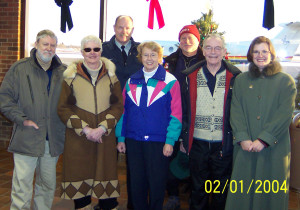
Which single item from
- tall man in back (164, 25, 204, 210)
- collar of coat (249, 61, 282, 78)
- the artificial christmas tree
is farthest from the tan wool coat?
the artificial christmas tree

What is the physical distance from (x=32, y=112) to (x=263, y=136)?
1.96m

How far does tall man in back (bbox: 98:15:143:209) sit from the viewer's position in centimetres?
349

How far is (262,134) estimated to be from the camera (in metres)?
2.46

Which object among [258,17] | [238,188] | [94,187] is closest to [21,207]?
[94,187]

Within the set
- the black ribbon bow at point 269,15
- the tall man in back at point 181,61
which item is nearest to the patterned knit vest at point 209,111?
the tall man in back at point 181,61

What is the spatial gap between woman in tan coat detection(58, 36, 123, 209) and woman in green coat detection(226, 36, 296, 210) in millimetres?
1072

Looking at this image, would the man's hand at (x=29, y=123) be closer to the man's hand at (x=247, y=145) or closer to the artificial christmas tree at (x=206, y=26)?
the man's hand at (x=247, y=145)

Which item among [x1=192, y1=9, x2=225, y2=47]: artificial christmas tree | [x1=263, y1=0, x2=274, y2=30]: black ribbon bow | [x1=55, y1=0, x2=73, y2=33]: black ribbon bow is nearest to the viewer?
[x1=263, y1=0, x2=274, y2=30]: black ribbon bow

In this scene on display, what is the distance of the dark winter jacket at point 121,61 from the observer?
11.5 ft

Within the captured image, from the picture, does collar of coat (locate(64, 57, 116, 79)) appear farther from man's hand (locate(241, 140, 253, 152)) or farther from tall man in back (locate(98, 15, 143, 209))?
man's hand (locate(241, 140, 253, 152))

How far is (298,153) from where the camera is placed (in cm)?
405

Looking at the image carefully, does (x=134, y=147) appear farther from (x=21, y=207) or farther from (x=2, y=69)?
(x=2, y=69)

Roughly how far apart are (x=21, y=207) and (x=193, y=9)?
4301 millimetres

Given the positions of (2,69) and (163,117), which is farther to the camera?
(2,69)
